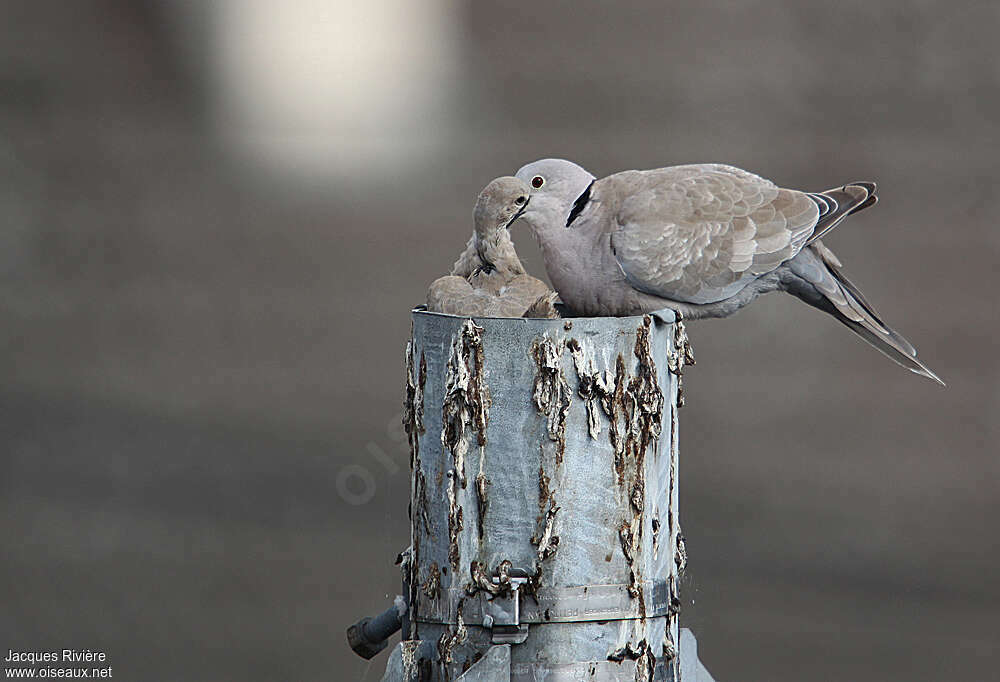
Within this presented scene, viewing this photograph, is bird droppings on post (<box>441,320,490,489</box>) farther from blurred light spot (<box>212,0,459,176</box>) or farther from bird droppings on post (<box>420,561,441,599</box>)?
blurred light spot (<box>212,0,459,176</box>)

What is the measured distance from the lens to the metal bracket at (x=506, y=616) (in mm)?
2023

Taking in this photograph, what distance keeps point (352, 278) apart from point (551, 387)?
4.05 m

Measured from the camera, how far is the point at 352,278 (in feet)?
19.5

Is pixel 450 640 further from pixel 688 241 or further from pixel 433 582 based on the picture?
pixel 688 241

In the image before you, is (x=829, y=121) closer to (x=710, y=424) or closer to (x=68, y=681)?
A: (x=710, y=424)

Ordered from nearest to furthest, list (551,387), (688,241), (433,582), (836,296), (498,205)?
1. (551,387)
2. (433,582)
3. (498,205)
4. (688,241)
5. (836,296)

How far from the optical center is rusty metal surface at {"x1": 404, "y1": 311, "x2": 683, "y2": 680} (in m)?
2.01

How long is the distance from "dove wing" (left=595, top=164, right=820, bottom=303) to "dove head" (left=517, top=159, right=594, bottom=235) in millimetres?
168

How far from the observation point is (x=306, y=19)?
583 centimetres

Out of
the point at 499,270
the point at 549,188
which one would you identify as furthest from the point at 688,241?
the point at 499,270

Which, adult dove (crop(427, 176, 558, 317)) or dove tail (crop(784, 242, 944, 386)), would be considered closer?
adult dove (crop(427, 176, 558, 317))

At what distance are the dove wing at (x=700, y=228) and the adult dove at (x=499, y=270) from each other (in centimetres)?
26

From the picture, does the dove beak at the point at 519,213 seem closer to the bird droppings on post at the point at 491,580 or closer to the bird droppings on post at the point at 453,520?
the bird droppings on post at the point at 453,520

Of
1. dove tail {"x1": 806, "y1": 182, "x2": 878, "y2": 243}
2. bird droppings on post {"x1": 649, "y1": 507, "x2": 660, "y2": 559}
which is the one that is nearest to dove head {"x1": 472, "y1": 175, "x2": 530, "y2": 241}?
bird droppings on post {"x1": 649, "y1": 507, "x2": 660, "y2": 559}
